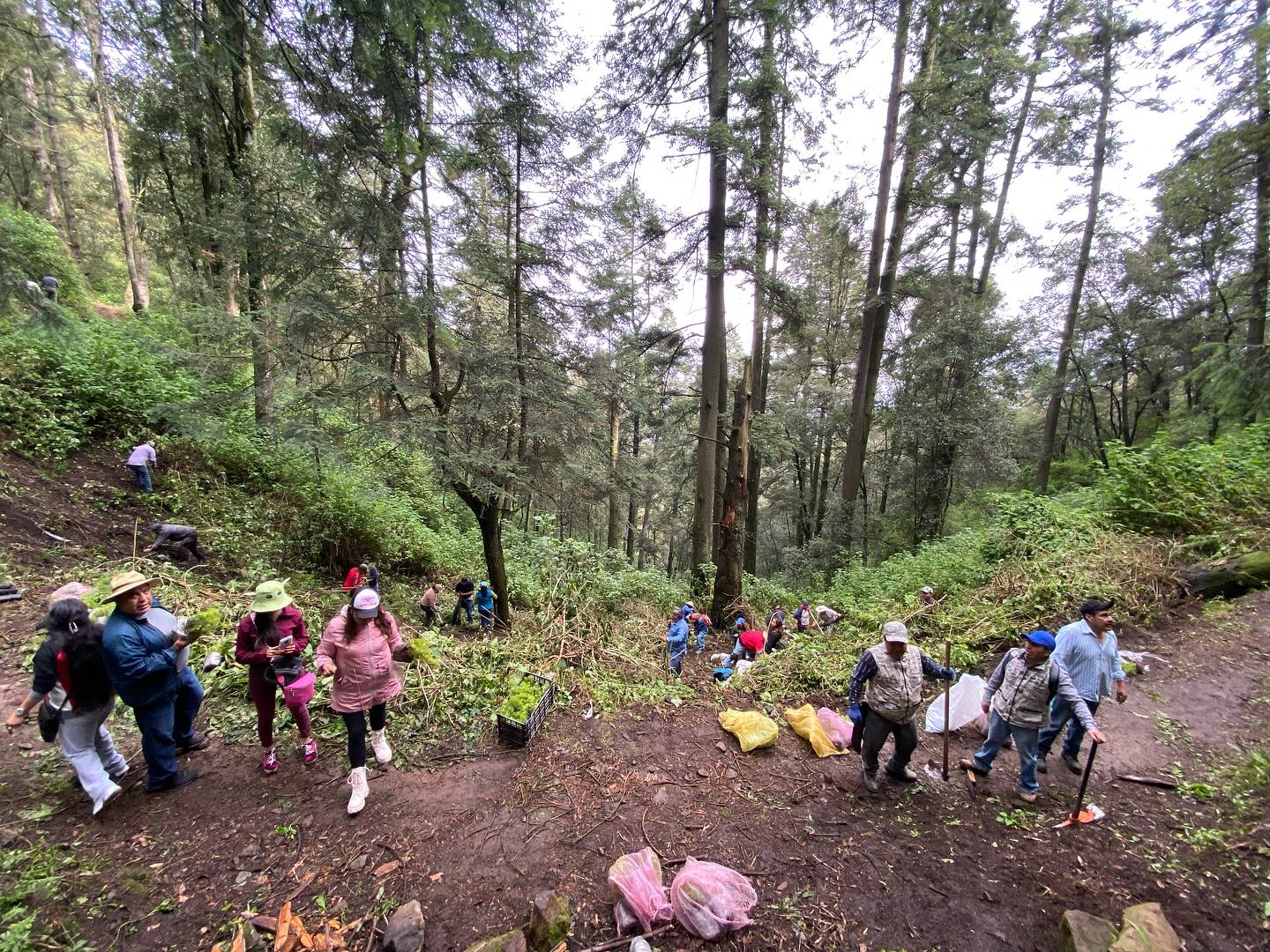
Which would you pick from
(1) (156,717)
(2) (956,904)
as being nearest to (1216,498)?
(2) (956,904)

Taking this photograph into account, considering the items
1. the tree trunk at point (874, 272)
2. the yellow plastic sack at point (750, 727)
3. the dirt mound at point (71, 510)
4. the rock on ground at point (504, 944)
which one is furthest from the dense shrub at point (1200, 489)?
the dirt mound at point (71, 510)

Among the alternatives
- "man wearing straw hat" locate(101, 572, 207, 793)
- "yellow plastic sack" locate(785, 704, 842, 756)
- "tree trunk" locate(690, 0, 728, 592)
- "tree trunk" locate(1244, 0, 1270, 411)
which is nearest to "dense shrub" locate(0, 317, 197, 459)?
"man wearing straw hat" locate(101, 572, 207, 793)

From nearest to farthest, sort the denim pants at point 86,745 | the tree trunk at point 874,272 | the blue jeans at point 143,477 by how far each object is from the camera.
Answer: the denim pants at point 86,745, the blue jeans at point 143,477, the tree trunk at point 874,272

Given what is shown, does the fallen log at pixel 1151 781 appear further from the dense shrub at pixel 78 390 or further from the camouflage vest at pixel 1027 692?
the dense shrub at pixel 78 390

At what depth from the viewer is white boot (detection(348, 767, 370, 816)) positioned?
3500 millimetres

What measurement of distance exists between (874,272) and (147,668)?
13.8m

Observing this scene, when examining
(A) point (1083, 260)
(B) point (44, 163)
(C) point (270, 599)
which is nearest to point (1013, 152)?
(A) point (1083, 260)

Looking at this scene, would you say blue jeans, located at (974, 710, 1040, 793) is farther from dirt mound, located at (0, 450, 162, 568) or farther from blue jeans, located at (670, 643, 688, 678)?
dirt mound, located at (0, 450, 162, 568)

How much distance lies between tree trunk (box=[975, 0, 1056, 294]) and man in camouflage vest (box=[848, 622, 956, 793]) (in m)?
14.6

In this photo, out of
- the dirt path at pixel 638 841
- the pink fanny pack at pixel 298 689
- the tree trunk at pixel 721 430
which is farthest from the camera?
the tree trunk at pixel 721 430

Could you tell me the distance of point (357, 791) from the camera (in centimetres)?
356

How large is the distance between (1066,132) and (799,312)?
34.6ft

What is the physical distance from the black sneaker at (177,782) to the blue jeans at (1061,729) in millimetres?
7239

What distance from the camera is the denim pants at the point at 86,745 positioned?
3.22m
